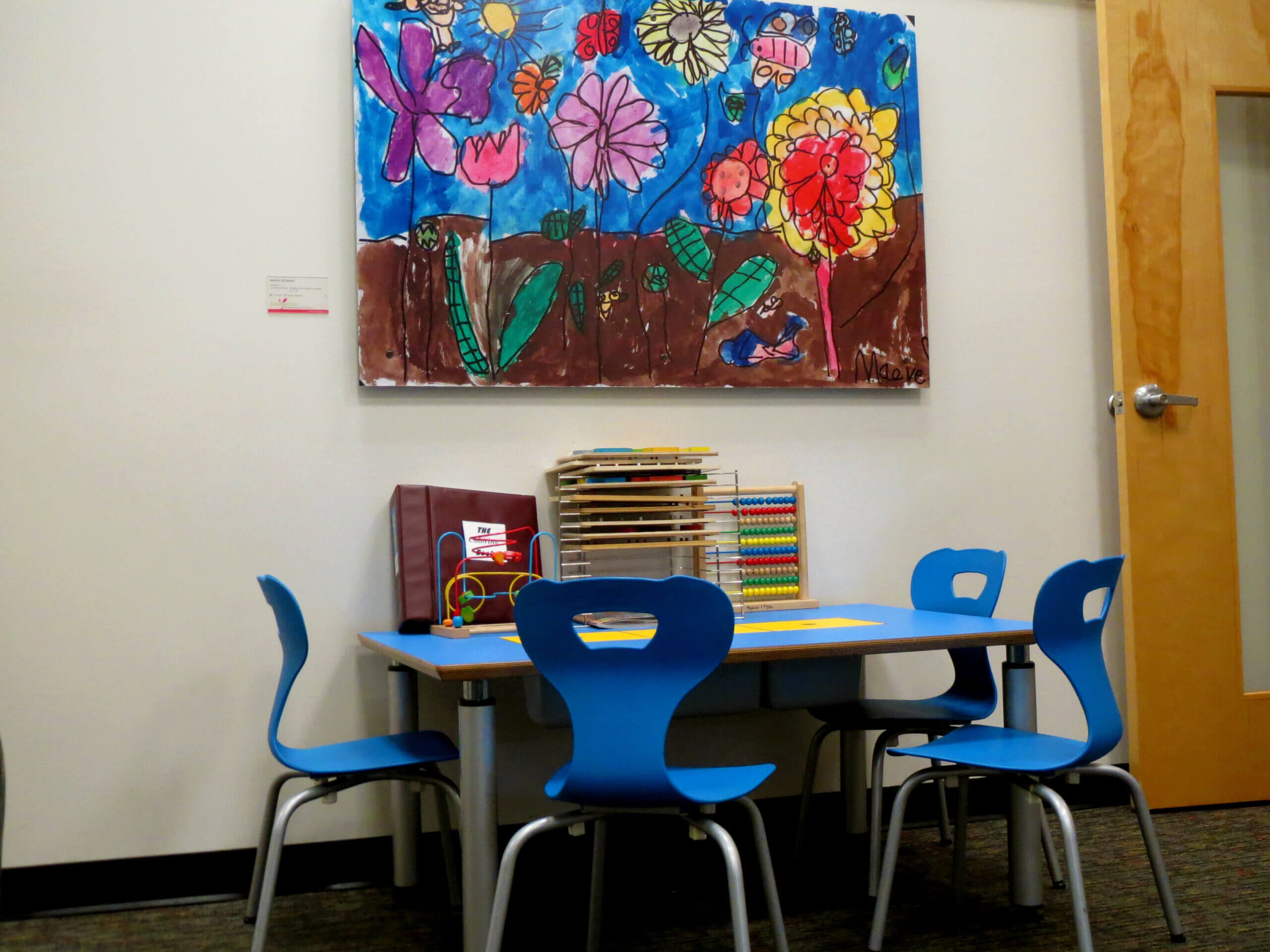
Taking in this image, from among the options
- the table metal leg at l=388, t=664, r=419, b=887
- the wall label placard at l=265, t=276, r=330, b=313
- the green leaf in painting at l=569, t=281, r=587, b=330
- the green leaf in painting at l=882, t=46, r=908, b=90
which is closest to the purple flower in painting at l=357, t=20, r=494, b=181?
the wall label placard at l=265, t=276, r=330, b=313

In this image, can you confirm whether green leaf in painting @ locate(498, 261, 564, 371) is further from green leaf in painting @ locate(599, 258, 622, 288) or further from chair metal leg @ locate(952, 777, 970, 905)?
chair metal leg @ locate(952, 777, 970, 905)

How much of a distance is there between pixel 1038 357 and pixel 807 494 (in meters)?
0.86

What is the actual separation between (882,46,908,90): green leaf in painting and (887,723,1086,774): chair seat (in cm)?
185

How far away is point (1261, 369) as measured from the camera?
328 centimetres

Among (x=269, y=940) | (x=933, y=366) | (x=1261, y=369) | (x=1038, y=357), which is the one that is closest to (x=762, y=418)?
(x=933, y=366)

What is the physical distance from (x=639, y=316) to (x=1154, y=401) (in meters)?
1.47

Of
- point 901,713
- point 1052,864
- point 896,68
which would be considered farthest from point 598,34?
point 1052,864

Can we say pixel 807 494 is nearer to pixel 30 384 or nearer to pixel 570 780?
pixel 570 780

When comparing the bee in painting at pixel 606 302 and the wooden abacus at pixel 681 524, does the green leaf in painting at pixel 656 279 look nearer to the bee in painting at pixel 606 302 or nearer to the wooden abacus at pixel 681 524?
the bee in painting at pixel 606 302

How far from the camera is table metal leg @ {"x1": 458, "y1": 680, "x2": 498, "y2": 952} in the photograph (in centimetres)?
189

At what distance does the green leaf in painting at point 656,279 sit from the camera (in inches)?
115

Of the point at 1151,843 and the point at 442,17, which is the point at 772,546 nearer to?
the point at 1151,843

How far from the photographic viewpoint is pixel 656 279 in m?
2.94

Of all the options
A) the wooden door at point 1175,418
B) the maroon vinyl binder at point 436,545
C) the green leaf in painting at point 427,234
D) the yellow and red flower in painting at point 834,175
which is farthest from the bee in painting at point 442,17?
the wooden door at point 1175,418
